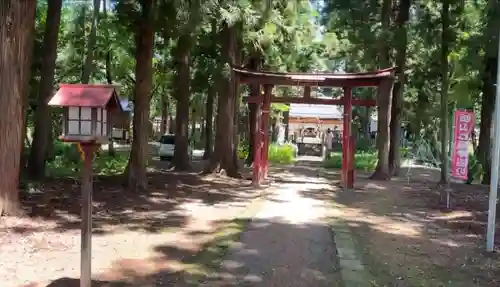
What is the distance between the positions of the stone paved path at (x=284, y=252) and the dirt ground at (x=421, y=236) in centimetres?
56

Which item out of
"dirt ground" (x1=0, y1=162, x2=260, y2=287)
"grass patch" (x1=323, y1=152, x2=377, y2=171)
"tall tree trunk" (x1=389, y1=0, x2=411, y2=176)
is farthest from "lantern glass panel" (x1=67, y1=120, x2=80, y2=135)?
"grass patch" (x1=323, y1=152, x2=377, y2=171)

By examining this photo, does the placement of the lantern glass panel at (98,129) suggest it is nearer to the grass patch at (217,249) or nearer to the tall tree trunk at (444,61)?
the grass patch at (217,249)

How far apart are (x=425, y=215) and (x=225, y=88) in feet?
27.9

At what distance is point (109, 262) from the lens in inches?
263

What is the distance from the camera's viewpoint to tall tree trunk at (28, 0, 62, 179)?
1323cm

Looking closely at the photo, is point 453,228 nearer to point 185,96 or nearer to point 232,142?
point 232,142

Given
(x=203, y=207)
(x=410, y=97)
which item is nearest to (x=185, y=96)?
(x=203, y=207)

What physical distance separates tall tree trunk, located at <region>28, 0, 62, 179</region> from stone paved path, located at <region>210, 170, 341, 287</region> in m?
5.87

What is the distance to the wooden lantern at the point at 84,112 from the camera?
5098 mm

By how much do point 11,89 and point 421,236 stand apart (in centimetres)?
708

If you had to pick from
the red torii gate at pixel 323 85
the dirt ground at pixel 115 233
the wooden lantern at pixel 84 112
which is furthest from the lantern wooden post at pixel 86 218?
the red torii gate at pixel 323 85

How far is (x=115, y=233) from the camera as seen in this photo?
838cm

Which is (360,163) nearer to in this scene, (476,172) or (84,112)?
(476,172)

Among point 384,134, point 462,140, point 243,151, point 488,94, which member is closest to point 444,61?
point 488,94
